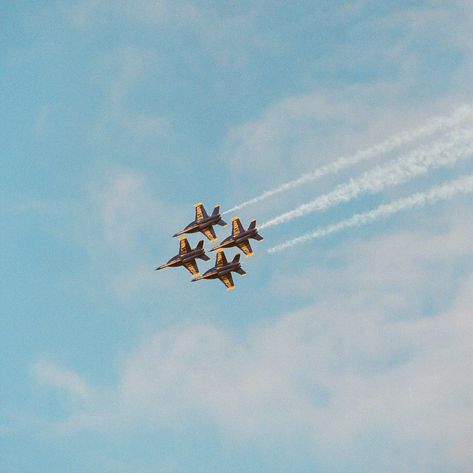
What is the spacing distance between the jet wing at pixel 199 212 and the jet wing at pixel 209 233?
5.16 feet

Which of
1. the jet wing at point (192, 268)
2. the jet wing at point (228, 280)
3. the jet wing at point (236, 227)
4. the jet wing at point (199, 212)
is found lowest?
the jet wing at point (228, 280)

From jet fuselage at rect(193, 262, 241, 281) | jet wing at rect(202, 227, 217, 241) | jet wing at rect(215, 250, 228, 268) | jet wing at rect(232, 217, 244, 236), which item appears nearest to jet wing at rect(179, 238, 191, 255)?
jet wing at rect(202, 227, 217, 241)

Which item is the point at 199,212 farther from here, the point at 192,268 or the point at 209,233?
the point at 192,268

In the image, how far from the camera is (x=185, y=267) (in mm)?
130875

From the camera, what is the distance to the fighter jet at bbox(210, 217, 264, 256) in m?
126

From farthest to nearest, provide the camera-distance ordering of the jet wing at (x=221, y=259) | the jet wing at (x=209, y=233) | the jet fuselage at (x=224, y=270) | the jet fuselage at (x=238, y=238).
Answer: the jet wing at (x=209, y=233)
the jet wing at (x=221, y=259)
the jet fuselage at (x=224, y=270)
the jet fuselage at (x=238, y=238)

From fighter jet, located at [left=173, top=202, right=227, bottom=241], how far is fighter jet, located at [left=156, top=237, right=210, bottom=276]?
143 centimetres

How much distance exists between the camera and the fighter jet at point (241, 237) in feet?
413

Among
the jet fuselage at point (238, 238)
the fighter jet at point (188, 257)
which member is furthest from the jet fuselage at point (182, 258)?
the jet fuselage at point (238, 238)

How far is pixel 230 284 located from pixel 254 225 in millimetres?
8561

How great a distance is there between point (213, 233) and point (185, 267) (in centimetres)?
589

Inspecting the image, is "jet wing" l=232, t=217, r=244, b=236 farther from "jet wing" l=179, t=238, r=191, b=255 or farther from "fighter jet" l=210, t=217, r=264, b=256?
"jet wing" l=179, t=238, r=191, b=255

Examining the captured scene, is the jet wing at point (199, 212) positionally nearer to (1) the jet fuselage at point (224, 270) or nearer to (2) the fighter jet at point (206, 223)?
(2) the fighter jet at point (206, 223)

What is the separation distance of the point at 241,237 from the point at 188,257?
8114 millimetres
